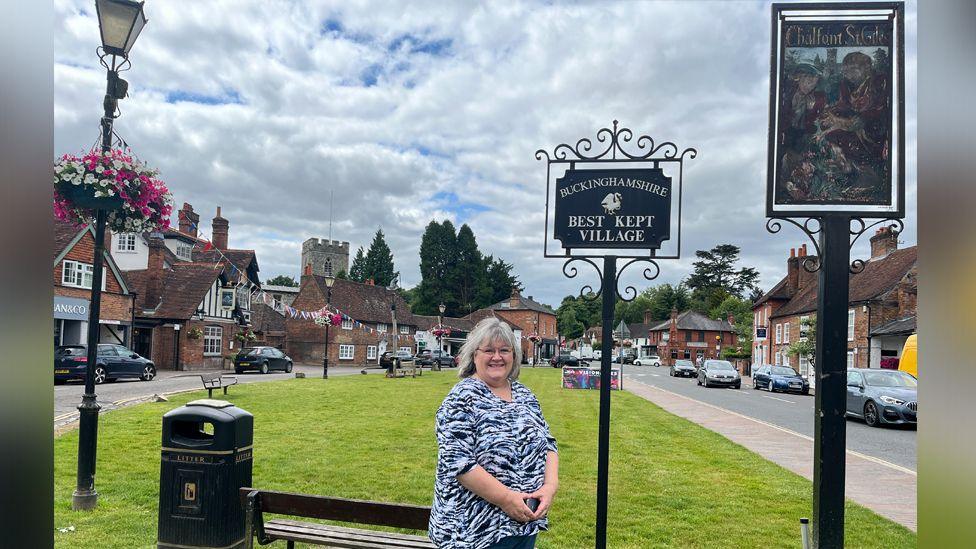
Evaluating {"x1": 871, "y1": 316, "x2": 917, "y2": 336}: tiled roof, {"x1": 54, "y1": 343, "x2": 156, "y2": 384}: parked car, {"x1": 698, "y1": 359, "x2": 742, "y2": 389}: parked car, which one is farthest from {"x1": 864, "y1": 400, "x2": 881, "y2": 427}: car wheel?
{"x1": 54, "y1": 343, "x2": 156, "y2": 384}: parked car

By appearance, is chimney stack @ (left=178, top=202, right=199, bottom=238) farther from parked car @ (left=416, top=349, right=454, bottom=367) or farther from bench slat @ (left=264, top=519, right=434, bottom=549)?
bench slat @ (left=264, top=519, right=434, bottom=549)

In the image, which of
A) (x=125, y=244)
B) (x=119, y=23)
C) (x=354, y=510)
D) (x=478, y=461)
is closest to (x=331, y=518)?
(x=354, y=510)

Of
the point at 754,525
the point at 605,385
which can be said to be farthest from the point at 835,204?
the point at 754,525

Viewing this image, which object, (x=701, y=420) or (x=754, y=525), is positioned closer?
(x=754, y=525)

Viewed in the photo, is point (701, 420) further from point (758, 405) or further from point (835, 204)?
point (835, 204)

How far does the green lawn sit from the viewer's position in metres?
6.24

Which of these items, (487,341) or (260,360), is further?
(260,360)

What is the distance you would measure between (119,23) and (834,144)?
20.9 feet

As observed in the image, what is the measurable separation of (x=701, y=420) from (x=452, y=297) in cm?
7451

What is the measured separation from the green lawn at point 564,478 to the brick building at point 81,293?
656 inches

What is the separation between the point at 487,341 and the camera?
3.31 meters

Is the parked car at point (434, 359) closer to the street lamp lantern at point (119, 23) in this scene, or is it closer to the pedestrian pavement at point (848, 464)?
the pedestrian pavement at point (848, 464)

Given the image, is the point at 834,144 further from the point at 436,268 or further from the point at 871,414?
the point at 436,268
